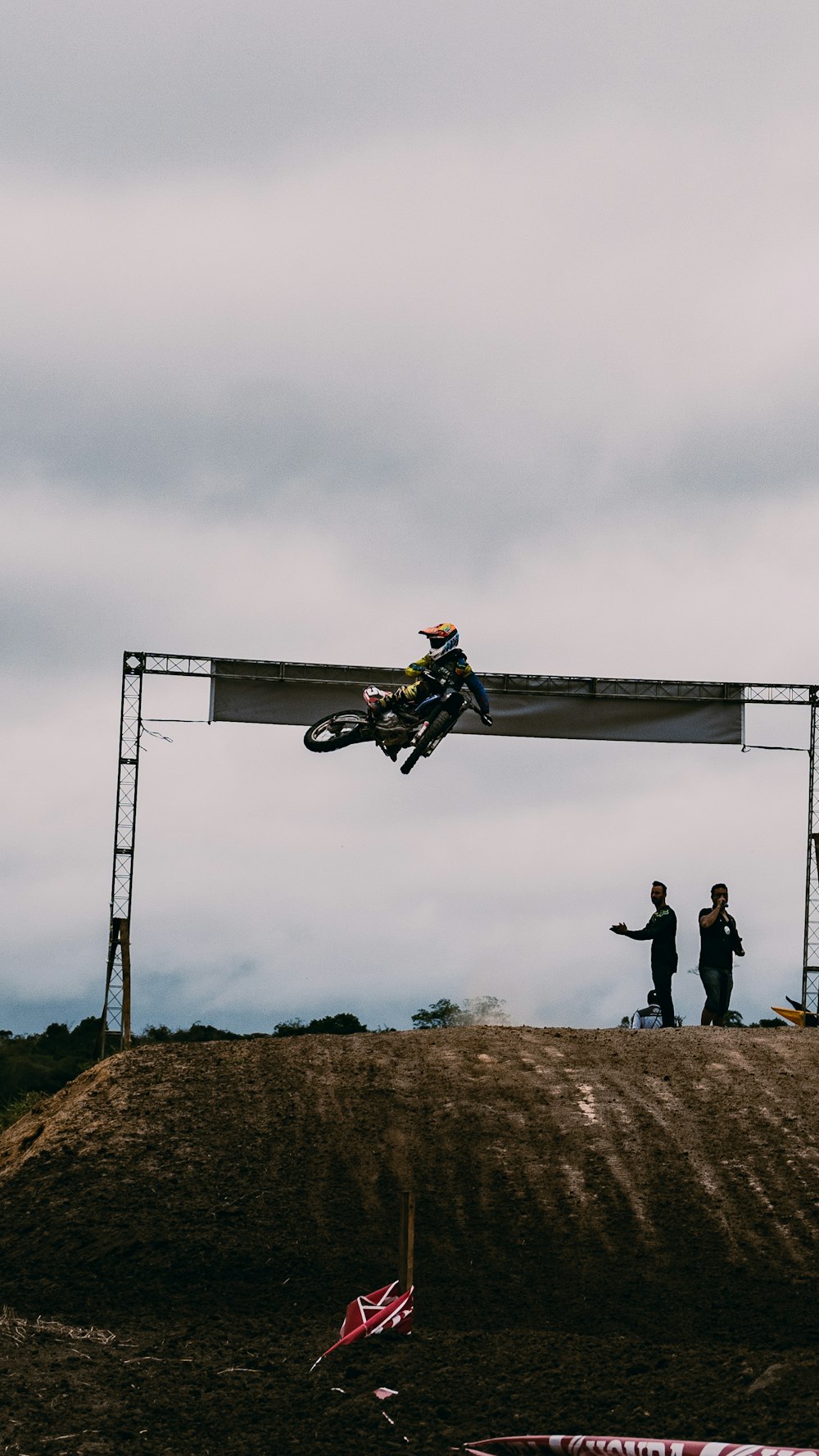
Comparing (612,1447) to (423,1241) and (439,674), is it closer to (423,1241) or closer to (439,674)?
(423,1241)

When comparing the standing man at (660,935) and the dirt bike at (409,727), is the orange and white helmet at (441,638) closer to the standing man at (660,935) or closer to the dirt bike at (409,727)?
the dirt bike at (409,727)

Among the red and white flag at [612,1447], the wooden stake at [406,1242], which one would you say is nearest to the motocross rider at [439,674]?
the wooden stake at [406,1242]

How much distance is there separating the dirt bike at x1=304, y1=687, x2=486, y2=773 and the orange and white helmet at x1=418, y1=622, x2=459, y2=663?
0.43 m

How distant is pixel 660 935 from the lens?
1723 centimetres

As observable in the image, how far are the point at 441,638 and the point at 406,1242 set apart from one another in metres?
6.77

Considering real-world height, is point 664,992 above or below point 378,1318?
above

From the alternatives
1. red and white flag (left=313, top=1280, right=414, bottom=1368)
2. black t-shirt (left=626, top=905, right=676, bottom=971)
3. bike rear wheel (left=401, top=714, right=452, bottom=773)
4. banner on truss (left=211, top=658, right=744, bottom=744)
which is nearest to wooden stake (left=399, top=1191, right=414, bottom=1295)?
red and white flag (left=313, top=1280, right=414, bottom=1368)

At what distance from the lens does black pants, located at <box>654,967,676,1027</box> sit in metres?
17.5

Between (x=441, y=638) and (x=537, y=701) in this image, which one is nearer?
(x=441, y=638)

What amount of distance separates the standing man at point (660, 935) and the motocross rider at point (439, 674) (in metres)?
3.86

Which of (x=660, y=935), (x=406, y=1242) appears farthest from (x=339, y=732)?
(x=406, y=1242)

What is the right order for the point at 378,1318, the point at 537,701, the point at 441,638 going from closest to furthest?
1. the point at 378,1318
2. the point at 441,638
3. the point at 537,701

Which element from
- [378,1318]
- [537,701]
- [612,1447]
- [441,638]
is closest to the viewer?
[612,1447]

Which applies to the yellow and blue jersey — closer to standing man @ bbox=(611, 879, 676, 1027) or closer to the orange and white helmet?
the orange and white helmet
